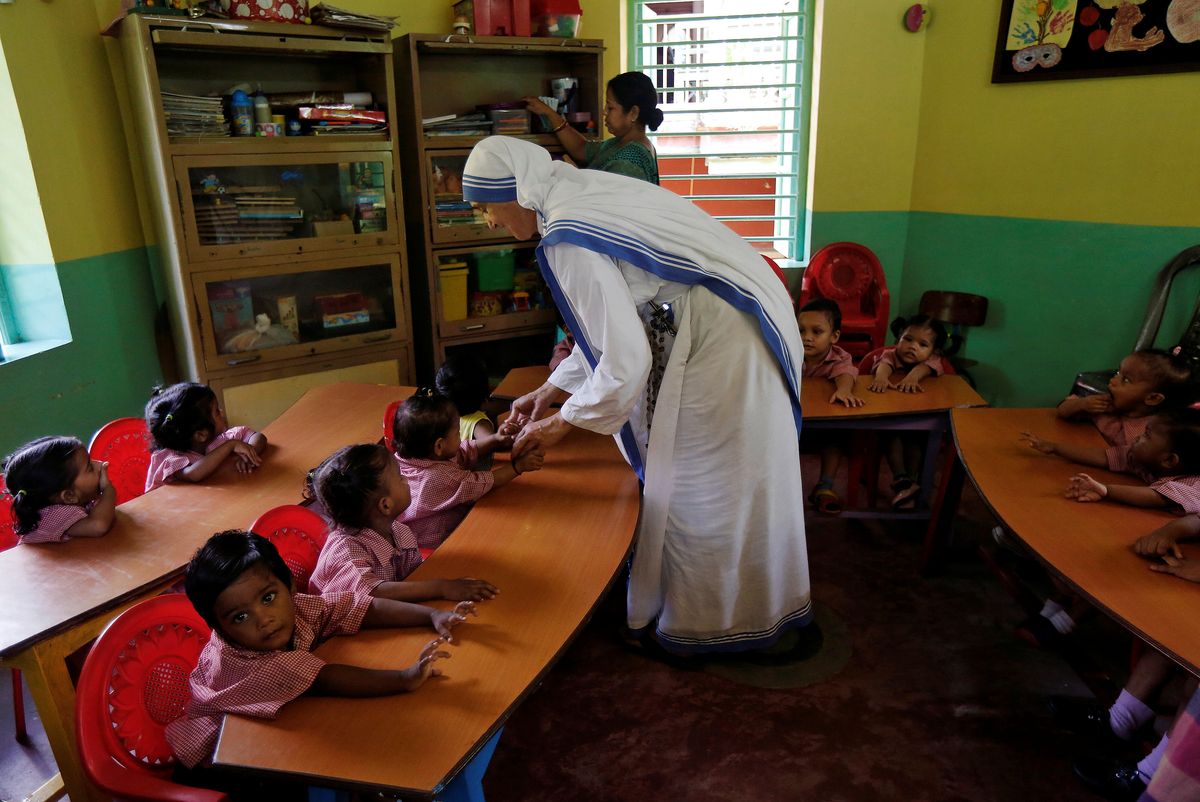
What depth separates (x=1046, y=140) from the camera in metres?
4.12

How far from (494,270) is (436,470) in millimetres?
2539

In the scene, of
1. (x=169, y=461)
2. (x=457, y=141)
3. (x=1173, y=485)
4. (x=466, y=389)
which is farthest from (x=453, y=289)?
(x=1173, y=485)

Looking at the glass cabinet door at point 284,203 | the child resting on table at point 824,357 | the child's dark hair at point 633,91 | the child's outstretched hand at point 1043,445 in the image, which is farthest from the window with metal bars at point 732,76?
the child's outstretched hand at point 1043,445

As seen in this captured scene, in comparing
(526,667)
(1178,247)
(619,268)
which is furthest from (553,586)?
(1178,247)

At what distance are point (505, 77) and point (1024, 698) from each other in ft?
12.6

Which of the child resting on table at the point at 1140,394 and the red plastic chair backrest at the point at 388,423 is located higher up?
the child resting on table at the point at 1140,394

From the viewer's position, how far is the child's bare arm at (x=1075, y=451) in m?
2.29

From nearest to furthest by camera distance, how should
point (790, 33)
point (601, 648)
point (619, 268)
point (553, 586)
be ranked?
1. point (553, 586)
2. point (619, 268)
3. point (601, 648)
4. point (790, 33)

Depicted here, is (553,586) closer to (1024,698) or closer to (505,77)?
(1024,698)

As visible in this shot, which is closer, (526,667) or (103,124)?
(526,667)

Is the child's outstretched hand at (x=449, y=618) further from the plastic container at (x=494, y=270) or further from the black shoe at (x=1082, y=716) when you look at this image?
the plastic container at (x=494, y=270)

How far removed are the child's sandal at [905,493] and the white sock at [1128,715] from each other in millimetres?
1334

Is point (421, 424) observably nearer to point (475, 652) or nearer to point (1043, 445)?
point (475, 652)

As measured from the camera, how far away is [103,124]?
356 cm
